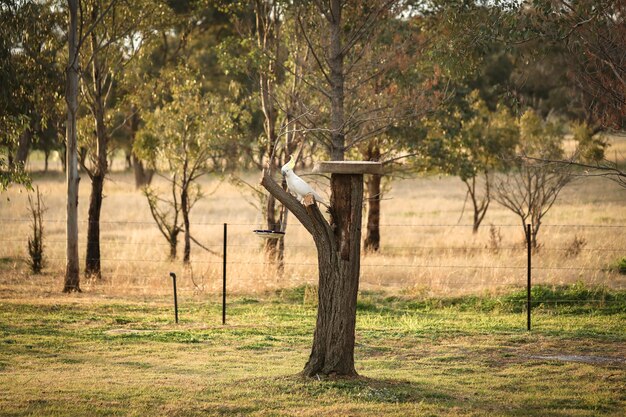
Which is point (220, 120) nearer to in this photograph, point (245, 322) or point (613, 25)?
point (245, 322)

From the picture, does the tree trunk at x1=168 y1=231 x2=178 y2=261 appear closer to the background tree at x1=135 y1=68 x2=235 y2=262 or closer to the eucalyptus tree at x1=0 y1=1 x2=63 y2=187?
the background tree at x1=135 y1=68 x2=235 y2=262

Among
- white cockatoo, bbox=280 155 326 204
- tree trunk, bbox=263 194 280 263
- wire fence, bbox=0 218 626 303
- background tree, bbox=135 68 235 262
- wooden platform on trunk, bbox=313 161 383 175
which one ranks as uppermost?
background tree, bbox=135 68 235 262

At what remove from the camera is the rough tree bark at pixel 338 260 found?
28.3 feet

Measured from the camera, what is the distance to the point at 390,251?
23.9 meters

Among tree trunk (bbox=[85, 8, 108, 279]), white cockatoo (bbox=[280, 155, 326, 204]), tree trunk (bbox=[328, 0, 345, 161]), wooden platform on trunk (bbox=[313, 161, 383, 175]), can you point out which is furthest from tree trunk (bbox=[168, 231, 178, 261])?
white cockatoo (bbox=[280, 155, 326, 204])

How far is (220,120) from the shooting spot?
22.2 meters

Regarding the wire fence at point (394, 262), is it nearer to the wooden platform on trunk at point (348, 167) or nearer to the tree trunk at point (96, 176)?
the tree trunk at point (96, 176)

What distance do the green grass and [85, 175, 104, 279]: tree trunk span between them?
2.68 m

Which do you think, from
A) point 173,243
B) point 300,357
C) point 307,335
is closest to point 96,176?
point 173,243

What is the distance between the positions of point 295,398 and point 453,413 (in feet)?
4.74

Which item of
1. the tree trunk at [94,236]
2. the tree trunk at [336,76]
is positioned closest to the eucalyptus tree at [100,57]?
the tree trunk at [94,236]

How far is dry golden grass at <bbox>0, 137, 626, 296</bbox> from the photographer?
56.7 feet

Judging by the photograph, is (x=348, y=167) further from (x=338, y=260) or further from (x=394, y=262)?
(x=394, y=262)

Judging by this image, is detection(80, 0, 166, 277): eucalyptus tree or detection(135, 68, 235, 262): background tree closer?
detection(80, 0, 166, 277): eucalyptus tree
